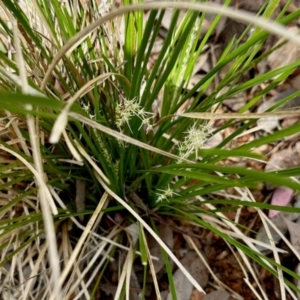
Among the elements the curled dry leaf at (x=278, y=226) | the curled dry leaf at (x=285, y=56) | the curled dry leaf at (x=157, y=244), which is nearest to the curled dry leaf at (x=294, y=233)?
the curled dry leaf at (x=278, y=226)

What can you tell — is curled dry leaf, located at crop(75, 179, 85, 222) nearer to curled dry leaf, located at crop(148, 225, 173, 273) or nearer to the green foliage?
the green foliage

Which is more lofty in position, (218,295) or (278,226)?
(278,226)

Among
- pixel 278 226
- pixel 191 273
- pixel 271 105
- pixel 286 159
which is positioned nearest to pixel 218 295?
pixel 191 273

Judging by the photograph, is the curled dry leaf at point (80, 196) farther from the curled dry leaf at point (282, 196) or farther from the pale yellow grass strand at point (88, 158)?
the curled dry leaf at point (282, 196)

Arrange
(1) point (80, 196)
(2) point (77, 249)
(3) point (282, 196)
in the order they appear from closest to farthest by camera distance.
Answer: (2) point (77, 249) → (1) point (80, 196) → (3) point (282, 196)

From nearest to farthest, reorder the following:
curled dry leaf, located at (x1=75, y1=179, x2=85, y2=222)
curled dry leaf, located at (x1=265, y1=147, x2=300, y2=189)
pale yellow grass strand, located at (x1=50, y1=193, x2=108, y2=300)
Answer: pale yellow grass strand, located at (x1=50, y1=193, x2=108, y2=300)
curled dry leaf, located at (x1=75, y1=179, x2=85, y2=222)
curled dry leaf, located at (x1=265, y1=147, x2=300, y2=189)

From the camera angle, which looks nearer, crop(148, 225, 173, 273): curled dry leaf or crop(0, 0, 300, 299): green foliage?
crop(0, 0, 300, 299): green foliage

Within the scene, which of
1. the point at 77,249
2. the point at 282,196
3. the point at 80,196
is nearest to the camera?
the point at 77,249

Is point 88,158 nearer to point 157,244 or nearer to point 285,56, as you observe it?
point 157,244

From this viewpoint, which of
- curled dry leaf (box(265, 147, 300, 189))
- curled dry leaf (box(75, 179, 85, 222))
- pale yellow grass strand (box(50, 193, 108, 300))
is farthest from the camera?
curled dry leaf (box(265, 147, 300, 189))

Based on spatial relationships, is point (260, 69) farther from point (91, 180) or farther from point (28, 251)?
point (28, 251)

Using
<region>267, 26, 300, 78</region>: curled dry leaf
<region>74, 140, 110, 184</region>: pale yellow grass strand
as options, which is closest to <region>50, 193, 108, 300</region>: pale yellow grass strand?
<region>74, 140, 110, 184</region>: pale yellow grass strand

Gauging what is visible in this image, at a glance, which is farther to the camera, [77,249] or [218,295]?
[218,295]
